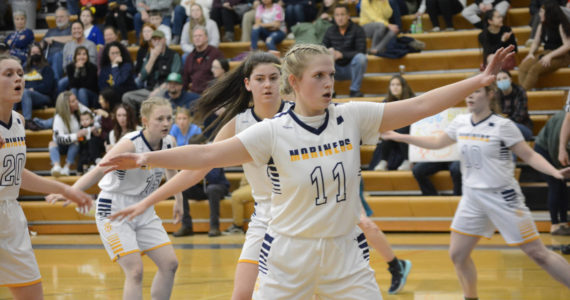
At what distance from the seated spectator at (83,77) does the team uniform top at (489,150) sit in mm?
9234

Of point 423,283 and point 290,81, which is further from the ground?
point 290,81

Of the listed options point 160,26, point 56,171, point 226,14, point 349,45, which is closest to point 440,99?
point 349,45

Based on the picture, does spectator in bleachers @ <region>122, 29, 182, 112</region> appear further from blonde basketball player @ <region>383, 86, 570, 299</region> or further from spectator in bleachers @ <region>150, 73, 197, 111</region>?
blonde basketball player @ <region>383, 86, 570, 299</region>

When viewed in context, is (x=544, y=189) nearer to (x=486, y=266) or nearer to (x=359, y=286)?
(x=486, y=266)

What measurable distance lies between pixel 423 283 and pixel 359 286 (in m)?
3.85

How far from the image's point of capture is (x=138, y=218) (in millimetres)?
5281

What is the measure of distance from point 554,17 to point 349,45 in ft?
10.8

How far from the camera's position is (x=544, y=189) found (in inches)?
392

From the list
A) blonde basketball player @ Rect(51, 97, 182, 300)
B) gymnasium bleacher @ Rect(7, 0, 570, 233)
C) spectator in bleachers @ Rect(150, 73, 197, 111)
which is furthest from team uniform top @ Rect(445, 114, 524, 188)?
spectator in bleachers @ Rect(150, 73, 197, 111)

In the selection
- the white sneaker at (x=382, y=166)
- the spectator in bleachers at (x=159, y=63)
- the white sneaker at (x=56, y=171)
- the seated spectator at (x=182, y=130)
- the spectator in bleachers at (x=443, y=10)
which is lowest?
the white sneaker at (x=56, y=171)

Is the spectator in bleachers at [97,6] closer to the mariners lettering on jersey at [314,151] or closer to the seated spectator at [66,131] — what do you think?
the seated spectator at [66,131]

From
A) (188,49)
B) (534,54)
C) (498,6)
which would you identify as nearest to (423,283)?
(534,54)

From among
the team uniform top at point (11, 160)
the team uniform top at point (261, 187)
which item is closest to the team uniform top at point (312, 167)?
the team uniform top at point (261, 187)

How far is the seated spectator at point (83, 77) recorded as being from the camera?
1341 centimetres
